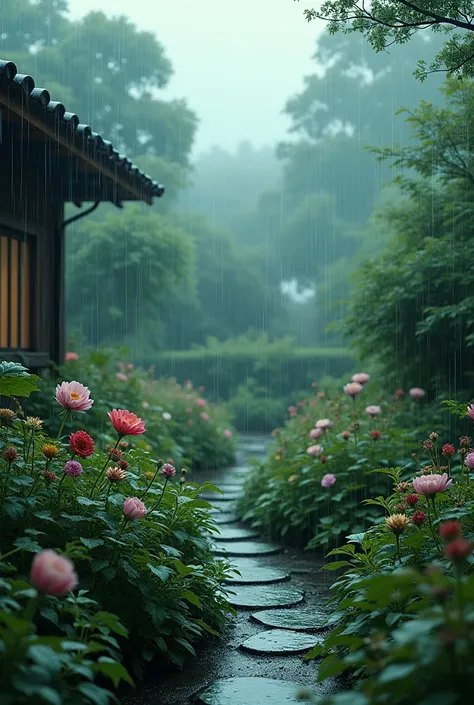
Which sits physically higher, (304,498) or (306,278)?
(306,278)

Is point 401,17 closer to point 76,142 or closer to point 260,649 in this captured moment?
point 76,142

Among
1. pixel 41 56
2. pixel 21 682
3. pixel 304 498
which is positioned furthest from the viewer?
pixel 41 56

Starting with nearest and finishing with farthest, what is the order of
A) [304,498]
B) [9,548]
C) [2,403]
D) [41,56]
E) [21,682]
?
[21,682], [9,548], [304,498], [2,403], [41,56]

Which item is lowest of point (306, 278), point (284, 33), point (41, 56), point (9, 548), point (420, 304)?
point (9, 548)

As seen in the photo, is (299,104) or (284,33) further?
(284,33)

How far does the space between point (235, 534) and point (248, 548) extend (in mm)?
494

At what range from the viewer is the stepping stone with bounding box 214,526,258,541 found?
5.32 metres

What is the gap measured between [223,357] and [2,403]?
13.2 metres

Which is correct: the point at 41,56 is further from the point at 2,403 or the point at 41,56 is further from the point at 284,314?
the point at 2,403

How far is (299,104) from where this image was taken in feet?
92.2

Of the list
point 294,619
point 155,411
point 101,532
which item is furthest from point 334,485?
point 155,411

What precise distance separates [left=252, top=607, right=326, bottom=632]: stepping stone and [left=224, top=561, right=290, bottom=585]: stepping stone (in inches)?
19.5

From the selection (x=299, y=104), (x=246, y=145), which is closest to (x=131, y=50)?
(x=299, y=104)

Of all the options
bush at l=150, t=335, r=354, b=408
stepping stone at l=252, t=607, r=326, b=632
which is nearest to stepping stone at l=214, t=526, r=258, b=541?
stepping stone at l=252, t=607, r=326, b=632
